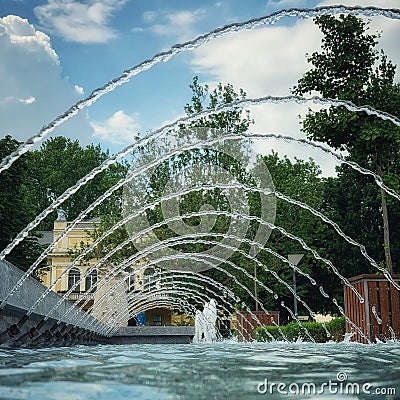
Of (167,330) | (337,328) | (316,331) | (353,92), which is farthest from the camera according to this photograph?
(167,330)

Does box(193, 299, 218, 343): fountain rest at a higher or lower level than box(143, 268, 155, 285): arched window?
lower

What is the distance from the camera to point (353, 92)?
1681 centimetres

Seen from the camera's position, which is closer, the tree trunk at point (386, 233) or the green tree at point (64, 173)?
the tree trunk at point (386, 233)

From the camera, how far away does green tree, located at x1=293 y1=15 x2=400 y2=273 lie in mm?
16469

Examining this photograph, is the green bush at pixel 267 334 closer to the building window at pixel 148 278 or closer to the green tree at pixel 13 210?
the building window at pixel 148 278

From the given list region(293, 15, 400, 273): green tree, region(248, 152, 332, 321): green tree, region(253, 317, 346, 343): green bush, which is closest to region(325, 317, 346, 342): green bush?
region(253, 317, 346, 343): green bush

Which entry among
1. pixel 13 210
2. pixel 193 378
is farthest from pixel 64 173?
pixel 193 378

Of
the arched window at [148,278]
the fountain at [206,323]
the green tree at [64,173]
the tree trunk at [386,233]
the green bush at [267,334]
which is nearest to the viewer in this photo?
the tree trunk at [386,233]

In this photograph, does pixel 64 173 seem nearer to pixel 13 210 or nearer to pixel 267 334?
pixel 13 210

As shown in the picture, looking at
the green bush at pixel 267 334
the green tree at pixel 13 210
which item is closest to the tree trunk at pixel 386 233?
the green bush at pixel 267 334

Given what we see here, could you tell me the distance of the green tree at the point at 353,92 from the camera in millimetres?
16469

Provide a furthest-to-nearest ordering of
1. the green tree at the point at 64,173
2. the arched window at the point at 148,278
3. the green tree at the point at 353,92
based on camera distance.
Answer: the green tree at the point at 64,173, the arched window at the point at 148,278, the green tree at the point at 353,92

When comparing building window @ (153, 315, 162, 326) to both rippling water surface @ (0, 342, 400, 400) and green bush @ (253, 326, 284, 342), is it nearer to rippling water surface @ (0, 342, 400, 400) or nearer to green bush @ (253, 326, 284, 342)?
green bush @ (253, 326, 284, 342)

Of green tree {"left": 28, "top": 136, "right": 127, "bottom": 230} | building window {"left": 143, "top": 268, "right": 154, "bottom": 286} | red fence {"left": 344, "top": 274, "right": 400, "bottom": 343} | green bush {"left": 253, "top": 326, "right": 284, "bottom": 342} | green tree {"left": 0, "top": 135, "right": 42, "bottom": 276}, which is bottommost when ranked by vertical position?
green bush {"left": 253, "top": 326, "right": 284, "bottom": 342}
